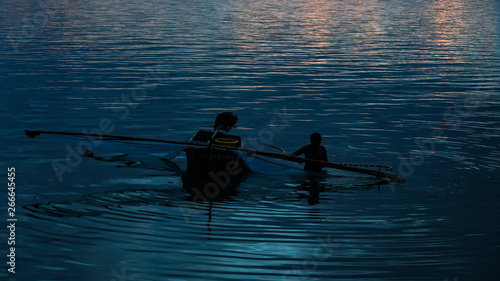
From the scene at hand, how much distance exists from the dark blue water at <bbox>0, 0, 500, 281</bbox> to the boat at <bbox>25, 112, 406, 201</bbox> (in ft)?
1.23

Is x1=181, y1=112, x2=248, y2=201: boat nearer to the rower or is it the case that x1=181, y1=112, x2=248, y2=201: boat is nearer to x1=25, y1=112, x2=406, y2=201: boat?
x1=25, y1=112, x2=406, y2=201: boat

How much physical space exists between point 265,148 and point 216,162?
4.13m

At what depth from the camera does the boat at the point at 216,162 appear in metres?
14.8

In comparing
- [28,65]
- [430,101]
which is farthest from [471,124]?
[28,65]

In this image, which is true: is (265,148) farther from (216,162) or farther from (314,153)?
(216,162)

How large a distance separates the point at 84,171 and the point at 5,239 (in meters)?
4.56

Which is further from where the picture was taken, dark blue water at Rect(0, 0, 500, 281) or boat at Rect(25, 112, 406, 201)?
boat at Rect(25, 112, 406, 201)

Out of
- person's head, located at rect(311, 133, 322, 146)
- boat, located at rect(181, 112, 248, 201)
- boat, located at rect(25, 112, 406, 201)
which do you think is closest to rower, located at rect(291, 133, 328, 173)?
person's head, located at rect(311, 133, 322, 146)

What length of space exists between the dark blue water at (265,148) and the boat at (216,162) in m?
0.38

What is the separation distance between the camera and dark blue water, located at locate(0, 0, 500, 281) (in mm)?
11445

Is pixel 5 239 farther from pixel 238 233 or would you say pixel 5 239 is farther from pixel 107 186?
pixel 238 233

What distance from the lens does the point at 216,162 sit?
49.6 feet

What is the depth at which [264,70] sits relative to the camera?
3244 cm

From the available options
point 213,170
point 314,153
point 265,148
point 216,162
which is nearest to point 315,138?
point 314,153
